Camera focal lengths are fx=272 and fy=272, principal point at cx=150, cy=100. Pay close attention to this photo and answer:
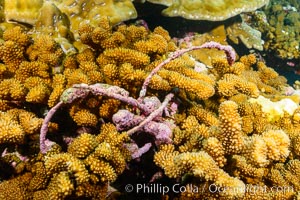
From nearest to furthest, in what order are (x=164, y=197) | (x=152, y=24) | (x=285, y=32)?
(x=164, y=197)
(x=152, y=24)
(x=285, y=32)

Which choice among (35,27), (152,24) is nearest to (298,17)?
(152,24)

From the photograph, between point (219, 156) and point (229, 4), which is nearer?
point (219, 156)

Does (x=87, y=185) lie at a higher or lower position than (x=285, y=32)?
higher

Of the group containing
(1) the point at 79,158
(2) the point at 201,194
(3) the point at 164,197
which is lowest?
(3) the point at 164,197

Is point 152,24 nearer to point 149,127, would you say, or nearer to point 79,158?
point 149,127

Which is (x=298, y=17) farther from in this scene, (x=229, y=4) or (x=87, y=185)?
(x=87, y=185)

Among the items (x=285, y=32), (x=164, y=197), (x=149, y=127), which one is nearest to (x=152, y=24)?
(x=149, y=127)

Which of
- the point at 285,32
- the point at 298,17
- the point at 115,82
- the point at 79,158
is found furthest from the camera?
the point at 298,17
